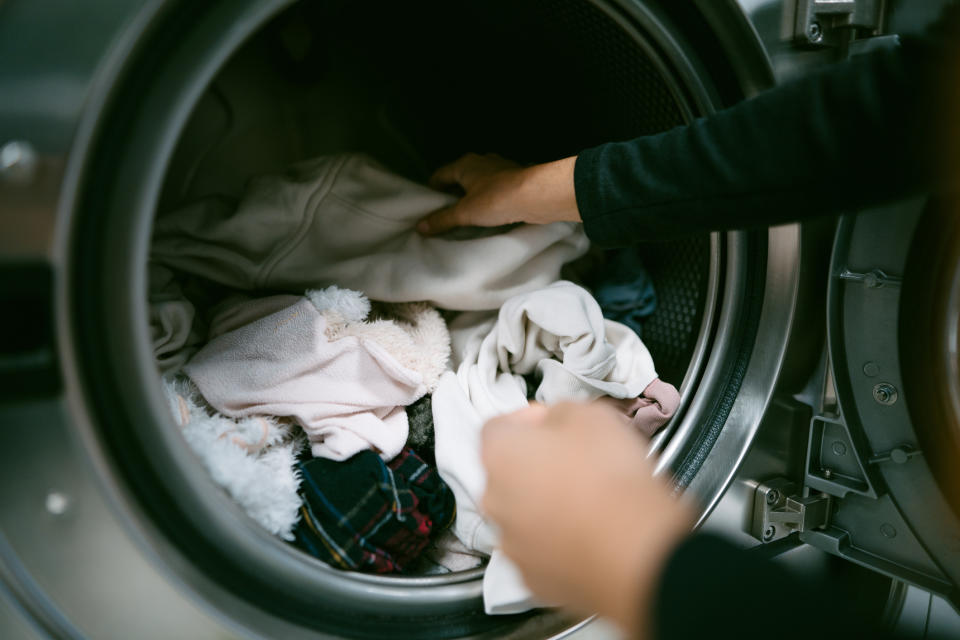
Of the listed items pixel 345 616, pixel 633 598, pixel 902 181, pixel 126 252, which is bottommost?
pixel 345 616

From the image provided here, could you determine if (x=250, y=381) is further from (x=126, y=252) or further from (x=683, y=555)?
(x=683, y=555)

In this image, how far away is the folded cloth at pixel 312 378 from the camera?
0.57 metres

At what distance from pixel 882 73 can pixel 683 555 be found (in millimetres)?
367

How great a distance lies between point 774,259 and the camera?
2.17 feet

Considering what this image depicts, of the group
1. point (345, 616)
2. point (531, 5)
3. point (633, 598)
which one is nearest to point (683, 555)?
point (633, 598)

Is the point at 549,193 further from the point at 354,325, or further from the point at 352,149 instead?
the point at 352,149

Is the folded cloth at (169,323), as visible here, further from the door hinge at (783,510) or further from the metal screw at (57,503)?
the door hinge at (783,510)

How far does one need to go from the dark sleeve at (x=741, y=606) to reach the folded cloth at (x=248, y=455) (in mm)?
320

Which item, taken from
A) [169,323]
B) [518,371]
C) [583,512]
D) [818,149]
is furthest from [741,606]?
[169,323]

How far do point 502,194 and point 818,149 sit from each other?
0.29 m

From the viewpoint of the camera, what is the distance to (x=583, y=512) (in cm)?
35

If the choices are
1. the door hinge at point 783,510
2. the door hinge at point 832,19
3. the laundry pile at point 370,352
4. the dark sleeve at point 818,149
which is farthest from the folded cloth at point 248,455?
the door hinge at point 832,19

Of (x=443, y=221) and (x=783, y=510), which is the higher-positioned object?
(x=443, y=221)

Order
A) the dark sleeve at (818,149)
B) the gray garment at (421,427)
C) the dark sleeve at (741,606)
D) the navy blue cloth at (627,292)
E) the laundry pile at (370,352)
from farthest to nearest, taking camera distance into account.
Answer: the navy blue cloth at (627,292) < the gray garment at (421,427) < the laundry pile at (370,352) < the dark sleeve at (818,149) < the dark sleeve at (741,606)
